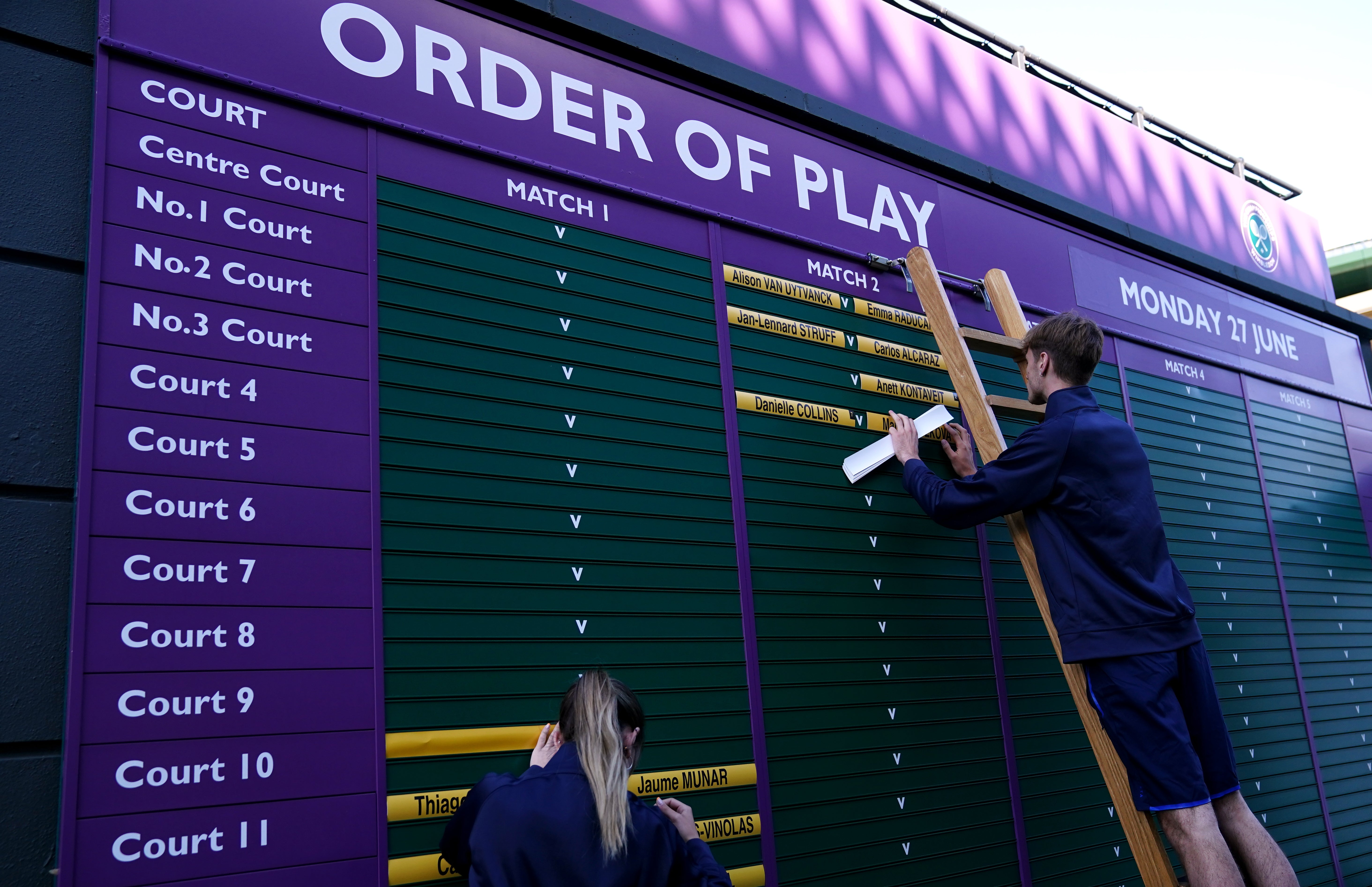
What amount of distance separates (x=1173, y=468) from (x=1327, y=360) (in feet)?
7.30

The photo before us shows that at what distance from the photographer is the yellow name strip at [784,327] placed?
324cm

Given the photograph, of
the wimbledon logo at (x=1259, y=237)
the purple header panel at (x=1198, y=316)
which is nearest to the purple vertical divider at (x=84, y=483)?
the purple header panel at (x=1198, y=316)

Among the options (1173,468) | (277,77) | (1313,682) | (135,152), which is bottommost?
(1313,682)

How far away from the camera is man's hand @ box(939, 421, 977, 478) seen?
11.4ft

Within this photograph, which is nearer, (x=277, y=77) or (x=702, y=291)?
(x=277, y=77)

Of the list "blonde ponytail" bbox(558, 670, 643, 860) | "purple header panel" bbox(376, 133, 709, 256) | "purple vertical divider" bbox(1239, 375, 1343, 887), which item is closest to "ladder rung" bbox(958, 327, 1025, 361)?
"purple header panel" bbox(376, 133, 709, 256)

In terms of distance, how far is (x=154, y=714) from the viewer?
6.56ft

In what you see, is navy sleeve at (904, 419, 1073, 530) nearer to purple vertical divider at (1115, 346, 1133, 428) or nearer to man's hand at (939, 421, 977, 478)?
man's hand at (939, 421, 977, 478)

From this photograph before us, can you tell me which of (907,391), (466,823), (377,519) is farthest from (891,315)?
(466,823)

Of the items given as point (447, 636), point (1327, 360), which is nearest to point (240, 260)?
point (447, 636)

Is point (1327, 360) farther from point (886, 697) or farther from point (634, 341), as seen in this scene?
point (634, 341)

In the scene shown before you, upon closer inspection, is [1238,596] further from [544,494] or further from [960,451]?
[544,494]

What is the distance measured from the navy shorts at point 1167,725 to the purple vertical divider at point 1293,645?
8.29ft

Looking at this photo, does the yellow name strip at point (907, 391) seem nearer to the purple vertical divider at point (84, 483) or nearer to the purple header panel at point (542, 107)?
the purple header panel at point (542, 107)
